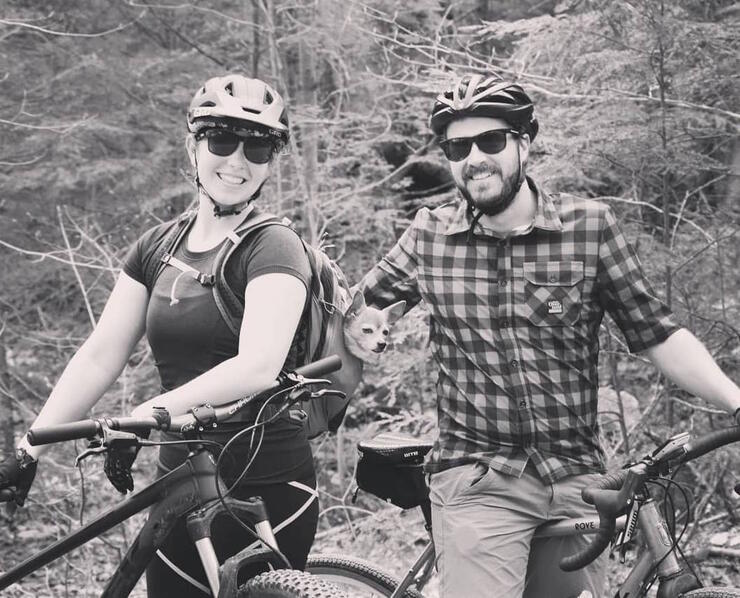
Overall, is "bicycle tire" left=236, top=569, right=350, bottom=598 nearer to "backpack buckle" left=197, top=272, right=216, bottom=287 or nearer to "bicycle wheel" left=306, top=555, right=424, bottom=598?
"backpack buckle" left=197, top=272, right=216, bottom=287

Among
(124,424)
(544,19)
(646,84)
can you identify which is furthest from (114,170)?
(124,424)

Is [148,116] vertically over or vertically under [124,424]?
over

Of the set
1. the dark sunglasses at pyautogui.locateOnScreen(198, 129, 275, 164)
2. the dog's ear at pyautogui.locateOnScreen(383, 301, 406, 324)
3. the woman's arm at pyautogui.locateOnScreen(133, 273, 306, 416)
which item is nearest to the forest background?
the dog's ear at pyautogui.locateOnScreen(383, 301, 406, 324)

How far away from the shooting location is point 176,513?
2.51 m

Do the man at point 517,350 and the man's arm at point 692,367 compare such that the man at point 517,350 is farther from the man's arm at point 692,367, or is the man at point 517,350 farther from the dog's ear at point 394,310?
the dog's ear at point 394,310

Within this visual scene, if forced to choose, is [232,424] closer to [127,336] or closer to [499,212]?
[127,336]

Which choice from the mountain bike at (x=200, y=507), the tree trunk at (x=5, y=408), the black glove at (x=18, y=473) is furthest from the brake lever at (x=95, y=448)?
the tree trunk at (x=5, y=408)

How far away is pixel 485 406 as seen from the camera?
120 inches

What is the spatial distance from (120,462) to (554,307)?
1517mm

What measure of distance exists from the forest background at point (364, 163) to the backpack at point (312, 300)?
63.7 inches

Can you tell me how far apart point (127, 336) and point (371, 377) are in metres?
5.14

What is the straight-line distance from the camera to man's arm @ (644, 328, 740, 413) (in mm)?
Result: 2838

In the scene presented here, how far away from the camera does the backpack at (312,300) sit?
273 cm

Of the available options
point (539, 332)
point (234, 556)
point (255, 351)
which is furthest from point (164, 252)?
point (539, 332)
